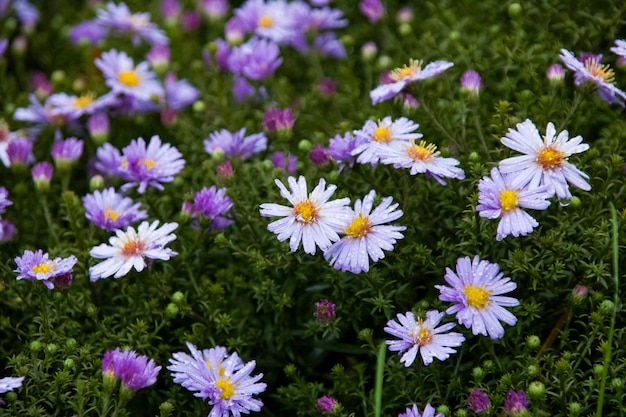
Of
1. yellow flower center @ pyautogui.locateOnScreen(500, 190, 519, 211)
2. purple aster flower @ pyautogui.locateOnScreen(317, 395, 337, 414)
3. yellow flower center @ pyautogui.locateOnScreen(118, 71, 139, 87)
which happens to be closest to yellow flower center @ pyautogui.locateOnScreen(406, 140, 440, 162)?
yellow flower center @ pyautogui.locateOnScreen(500, 190, 519, 211)

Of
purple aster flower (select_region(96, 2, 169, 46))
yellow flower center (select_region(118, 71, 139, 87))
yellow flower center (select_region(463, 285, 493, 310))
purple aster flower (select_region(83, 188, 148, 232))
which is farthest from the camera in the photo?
purple aster flower (select_region(96, 2, 169, 46))

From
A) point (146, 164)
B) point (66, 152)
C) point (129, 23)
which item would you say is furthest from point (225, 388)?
point (129, 23)

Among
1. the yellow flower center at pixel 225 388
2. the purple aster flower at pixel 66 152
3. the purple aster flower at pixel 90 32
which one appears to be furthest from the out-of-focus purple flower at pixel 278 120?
the purple aster flower at pixel 90 32

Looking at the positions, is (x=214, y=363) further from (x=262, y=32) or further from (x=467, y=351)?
(x=262, y=32)

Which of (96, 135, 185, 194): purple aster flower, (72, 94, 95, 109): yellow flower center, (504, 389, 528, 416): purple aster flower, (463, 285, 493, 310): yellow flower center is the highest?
(463, 285, 493, 310): yellow flower center

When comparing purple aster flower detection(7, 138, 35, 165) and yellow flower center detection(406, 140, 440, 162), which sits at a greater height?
yellow flower center detection(406, 140, 440, 162)

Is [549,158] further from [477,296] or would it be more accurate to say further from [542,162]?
[477,296]

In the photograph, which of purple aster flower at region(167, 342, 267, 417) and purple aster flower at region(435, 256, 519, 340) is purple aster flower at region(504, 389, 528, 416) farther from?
purple aster flower at region(167, 342, 267, 417)
